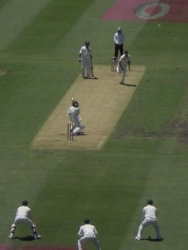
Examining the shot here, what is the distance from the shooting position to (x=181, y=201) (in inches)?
1640

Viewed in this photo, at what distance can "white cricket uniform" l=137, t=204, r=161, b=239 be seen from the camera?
126 feet

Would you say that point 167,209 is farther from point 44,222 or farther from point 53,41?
point 53,41

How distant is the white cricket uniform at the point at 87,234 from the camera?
37094 mm

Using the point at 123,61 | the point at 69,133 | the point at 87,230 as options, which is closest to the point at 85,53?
the point at 123,61

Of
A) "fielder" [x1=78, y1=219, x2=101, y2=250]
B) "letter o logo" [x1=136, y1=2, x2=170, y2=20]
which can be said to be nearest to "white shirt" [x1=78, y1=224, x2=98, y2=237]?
"fielder" [x1=78, y1=219, x2=101, y2=250]

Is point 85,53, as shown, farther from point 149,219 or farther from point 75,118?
point 149,219

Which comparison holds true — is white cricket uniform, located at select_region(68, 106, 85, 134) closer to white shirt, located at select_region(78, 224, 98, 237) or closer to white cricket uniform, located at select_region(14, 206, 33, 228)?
white cricket uniform, located at select_region(14, 206, 33, 228)

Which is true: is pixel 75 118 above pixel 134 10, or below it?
below

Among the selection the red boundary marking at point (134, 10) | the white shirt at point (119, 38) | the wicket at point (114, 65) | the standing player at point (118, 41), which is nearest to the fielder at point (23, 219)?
the wicket at point (114, 65)

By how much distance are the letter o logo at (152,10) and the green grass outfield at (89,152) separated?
146 cm

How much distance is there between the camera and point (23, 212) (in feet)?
127

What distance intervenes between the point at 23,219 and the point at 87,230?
2.66m

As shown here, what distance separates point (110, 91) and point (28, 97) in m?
4.40

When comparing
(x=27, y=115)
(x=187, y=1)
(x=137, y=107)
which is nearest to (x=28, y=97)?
(x=27, y=115)
